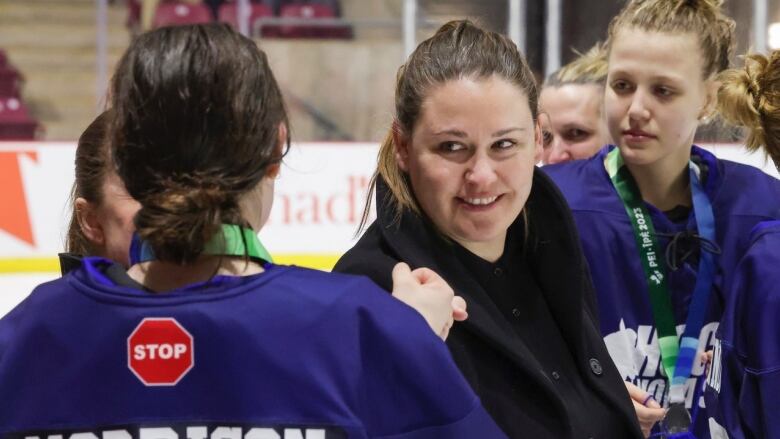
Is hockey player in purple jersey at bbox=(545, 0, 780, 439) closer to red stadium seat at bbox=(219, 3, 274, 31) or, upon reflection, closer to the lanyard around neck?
the lanyard around neck

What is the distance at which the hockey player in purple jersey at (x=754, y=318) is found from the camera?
5.66 ft

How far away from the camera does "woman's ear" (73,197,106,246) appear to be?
178 centimetres

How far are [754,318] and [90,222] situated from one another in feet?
3.24

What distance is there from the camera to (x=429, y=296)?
1309 millimetres

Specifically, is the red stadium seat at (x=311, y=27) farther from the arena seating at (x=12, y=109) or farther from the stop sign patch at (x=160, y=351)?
the stop sign patch at (x=160, y=351)

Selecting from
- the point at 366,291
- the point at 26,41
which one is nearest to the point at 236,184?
the point at 366,291

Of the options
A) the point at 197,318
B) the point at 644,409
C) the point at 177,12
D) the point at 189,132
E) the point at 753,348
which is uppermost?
the point at 189,132

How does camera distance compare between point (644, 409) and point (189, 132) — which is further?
point (644, 409)

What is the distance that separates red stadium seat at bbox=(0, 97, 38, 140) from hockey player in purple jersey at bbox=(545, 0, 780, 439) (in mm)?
3320

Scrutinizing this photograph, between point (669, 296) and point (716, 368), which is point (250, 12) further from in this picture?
point (716, 368)

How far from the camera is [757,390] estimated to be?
1.76m

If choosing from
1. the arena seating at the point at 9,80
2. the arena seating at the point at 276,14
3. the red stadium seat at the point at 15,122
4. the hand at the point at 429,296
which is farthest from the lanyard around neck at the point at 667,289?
the arena seating at the point at 9,80

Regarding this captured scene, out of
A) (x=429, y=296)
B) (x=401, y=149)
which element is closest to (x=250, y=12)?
(x=401, y=149)

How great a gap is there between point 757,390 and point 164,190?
1.01 meters
